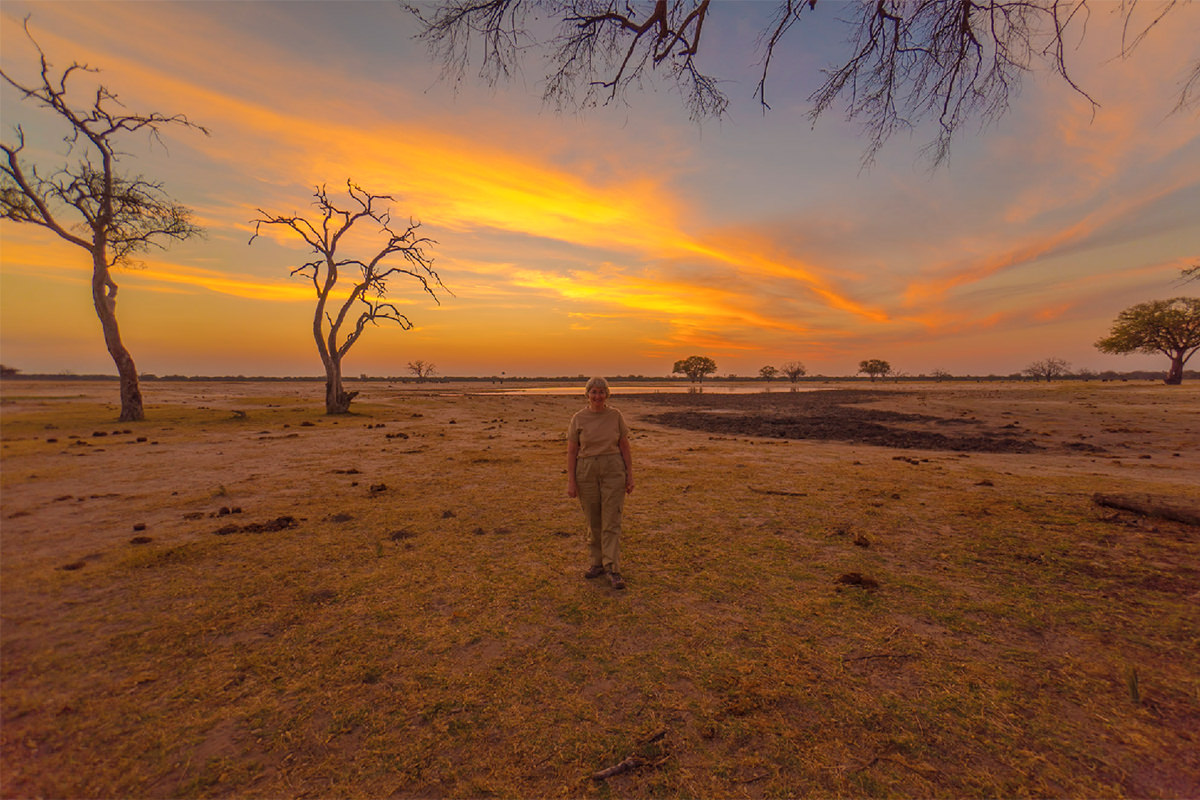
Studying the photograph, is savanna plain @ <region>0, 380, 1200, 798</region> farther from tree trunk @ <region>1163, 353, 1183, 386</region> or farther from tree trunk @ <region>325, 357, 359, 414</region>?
tree trunk @ <region>1163, 353, 1183, 386</region>

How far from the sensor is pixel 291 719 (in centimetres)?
293

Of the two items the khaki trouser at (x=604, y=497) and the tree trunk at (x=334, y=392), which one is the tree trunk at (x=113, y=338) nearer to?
the tree trunk at (x=334, y=392)

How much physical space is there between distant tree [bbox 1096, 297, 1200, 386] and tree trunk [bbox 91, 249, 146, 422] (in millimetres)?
90136

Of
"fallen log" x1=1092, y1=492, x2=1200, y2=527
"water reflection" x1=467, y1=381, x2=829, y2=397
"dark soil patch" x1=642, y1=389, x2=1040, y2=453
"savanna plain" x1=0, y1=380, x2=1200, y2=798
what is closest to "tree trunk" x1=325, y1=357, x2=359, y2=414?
"savanna plain" x1=0, y1=380, x2=1200, y2=798

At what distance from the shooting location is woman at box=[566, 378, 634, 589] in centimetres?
502

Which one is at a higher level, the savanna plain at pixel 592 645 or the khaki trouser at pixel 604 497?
the khaki trouser at pixel 604 497

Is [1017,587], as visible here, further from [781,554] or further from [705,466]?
[705,466]

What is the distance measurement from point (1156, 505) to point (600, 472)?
848 cm

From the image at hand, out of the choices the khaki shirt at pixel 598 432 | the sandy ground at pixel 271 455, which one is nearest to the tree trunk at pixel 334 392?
the sandy ground at pixel 271 455

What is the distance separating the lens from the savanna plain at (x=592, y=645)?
2.51 meters

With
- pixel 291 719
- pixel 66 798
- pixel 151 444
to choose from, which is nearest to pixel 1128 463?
pixel 291 719

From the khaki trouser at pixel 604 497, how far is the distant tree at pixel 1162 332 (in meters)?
79.0

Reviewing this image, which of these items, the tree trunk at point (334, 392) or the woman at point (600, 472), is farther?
the tree trunk at point (334, 392)

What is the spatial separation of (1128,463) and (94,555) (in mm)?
21029
